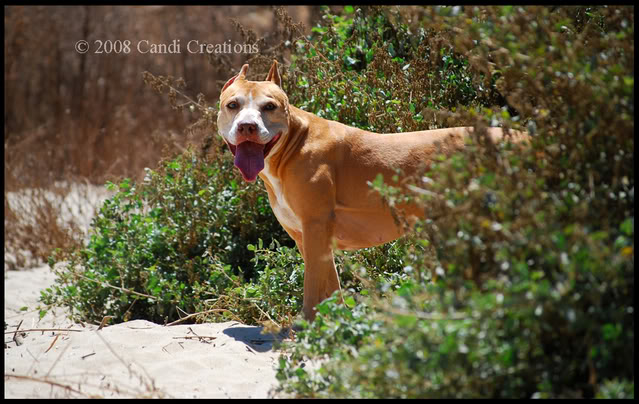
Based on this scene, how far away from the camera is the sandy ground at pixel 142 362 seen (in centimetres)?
393

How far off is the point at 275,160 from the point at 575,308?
2587 millimetres

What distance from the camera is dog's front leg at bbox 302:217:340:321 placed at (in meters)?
4.84

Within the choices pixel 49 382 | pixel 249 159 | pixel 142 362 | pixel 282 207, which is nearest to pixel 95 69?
pixel 282 207

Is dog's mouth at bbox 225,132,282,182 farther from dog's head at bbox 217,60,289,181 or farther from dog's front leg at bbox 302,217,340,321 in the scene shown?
dog's front leg at bbox 302,217,340,321

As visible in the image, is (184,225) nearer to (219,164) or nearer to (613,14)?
(219,164)

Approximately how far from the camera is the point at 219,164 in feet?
22.8

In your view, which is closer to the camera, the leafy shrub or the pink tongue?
the pink tongue

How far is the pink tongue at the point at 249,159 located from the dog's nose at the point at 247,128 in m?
0.13

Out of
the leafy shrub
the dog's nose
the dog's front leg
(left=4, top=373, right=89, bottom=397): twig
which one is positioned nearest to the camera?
(left=4, top=373, right=89, bottom=397): twig

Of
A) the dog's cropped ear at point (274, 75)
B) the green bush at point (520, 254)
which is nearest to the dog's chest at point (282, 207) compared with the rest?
the dog's cropped ear at point (274, 75)

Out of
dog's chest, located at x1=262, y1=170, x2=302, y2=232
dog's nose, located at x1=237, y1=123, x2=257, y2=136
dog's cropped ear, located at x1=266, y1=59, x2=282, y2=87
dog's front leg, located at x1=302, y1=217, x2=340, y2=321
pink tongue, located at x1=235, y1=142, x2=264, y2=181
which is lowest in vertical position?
dog's front leg, located at x1=302, y1=217, x2=340, y2=321

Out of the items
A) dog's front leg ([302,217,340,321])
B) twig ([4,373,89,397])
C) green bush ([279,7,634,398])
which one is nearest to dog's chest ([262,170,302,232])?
dog's front leg ([302,217,340,321])

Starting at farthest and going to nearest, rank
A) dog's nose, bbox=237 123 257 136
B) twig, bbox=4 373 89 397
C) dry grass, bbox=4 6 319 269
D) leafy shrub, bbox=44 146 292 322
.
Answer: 1. dry grass, bbox=4 6 319 269
2. leafy shrub, bbox=44 146 292 322
3. dog's nose, bbox=237 123 257 136
4. twig, bbox=4 373 89 397

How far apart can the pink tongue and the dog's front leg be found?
0.50 m
